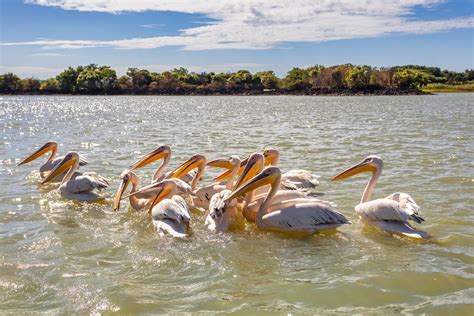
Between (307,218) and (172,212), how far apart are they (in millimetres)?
1260

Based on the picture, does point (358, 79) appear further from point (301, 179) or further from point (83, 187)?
point (83, 187)

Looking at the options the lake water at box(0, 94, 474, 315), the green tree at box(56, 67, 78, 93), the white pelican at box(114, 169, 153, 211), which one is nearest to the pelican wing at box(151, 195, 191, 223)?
the lake water at box(0, 94, 474, 315)

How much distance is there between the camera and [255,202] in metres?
5.41

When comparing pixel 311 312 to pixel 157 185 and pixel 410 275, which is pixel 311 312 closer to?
pixel 410 275

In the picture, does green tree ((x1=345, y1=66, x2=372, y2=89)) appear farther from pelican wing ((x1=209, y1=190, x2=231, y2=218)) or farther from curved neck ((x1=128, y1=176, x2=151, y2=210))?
pelican wing ((x1=209, y1=190, x2=231, y2=218))

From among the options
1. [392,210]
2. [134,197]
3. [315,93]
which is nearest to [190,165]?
[134,197]

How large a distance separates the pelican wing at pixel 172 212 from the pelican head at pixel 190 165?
5.14ft

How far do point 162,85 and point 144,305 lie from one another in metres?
80.6

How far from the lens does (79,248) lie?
178 inches

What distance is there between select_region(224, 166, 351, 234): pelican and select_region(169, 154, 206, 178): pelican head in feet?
5.21

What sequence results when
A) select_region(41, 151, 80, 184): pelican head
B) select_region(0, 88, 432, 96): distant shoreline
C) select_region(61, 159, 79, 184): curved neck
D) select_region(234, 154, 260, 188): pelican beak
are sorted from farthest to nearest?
select_region(0, 88, 432, 96): distant shoreline, select_region(41, 151, 80, 184): pelican head, select_region(61, 159, 79, 184): curved neck, select_region(234, 154, 260, 188): pelican beak

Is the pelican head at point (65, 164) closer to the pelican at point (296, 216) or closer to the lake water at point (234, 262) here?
the lake water at point (234, 262)

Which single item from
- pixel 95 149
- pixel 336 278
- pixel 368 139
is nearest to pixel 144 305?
pixel 336 278

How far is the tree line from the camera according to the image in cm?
7046
